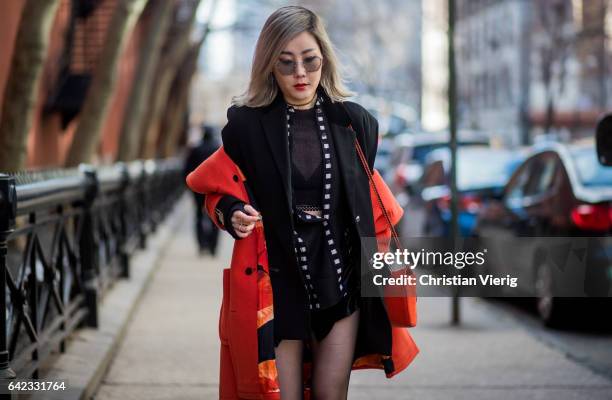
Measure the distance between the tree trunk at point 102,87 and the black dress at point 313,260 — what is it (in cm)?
1048

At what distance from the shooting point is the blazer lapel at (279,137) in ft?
13.3

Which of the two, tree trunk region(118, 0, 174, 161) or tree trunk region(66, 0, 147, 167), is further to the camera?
tree trunk region(118, 0, 174, 161)

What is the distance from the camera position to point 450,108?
32.8 feet

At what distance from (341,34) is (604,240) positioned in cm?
5324

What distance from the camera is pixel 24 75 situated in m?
10.4

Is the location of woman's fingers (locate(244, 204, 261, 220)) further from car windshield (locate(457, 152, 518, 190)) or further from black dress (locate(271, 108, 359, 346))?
car windshield (locate(457, 152, 518, 190))

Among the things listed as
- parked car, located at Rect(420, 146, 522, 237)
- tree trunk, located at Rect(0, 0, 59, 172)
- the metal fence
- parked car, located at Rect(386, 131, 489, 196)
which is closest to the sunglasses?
the metal fence

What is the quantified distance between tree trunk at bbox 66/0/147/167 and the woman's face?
10.4m

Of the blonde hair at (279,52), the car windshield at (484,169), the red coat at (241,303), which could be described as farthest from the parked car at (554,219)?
the red coat at (241,303)

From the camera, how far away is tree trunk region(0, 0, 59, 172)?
10227 millimetres

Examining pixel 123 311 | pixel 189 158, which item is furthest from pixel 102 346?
pixel 189 158

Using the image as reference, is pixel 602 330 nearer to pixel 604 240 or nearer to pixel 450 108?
pixel 604 240

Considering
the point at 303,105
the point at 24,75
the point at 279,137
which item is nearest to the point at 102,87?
the point at 24,75

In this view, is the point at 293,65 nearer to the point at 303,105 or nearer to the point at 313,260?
the point at 303,105
